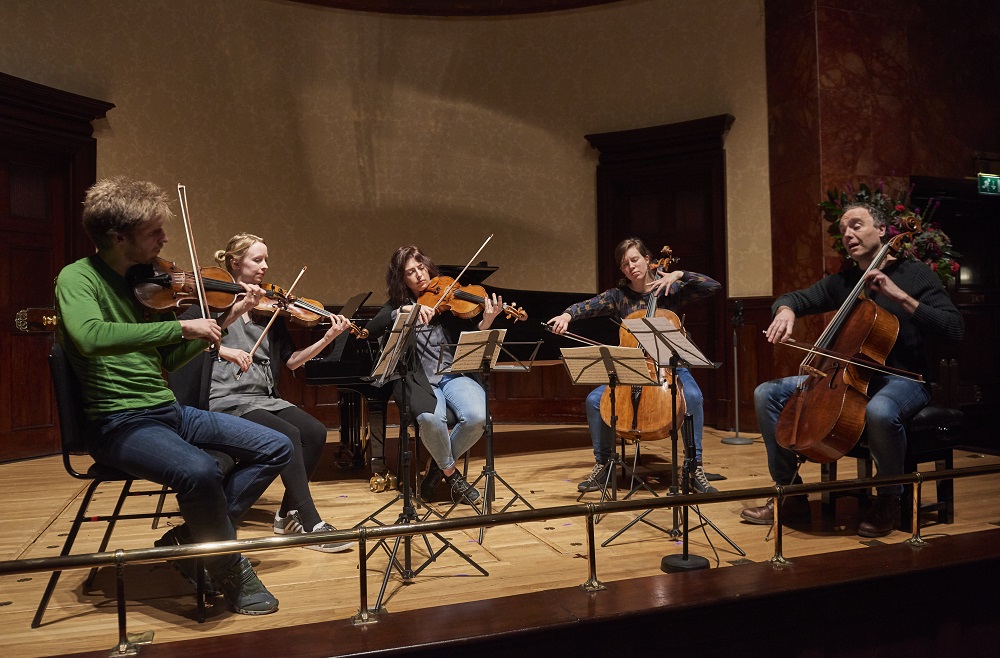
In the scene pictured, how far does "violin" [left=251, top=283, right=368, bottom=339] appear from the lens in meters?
3.21

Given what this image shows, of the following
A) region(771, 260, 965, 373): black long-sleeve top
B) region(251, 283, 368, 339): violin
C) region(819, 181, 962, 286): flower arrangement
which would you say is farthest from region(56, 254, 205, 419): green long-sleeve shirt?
region(819, 181, 962, 286): flower arrangement

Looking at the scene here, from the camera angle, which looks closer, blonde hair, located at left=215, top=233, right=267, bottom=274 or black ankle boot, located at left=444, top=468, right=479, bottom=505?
blonde hair, located at left=215, top=233, right=267, bottom=274

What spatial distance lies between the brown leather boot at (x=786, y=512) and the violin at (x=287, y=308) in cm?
190

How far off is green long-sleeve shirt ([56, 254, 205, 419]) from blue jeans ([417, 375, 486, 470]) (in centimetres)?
124

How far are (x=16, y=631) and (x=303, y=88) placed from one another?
501 cm

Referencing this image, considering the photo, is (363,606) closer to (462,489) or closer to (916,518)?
(462,489)

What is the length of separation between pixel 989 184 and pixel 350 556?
5868mm

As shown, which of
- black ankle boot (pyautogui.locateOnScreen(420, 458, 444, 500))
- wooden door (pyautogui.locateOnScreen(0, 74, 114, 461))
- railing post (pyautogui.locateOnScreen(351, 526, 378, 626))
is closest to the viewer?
railing post (pyautogui.locateOnScreen(351, 526, 378, 626))

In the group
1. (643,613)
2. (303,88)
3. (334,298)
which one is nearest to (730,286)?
(334,298)

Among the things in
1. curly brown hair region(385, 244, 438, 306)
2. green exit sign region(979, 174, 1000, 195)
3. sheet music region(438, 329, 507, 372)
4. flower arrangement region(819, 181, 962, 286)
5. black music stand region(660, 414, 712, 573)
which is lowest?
black music stand region(660, 414, 712, 573)

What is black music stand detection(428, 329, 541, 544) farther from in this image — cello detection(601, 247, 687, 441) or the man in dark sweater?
the man in dark sweater

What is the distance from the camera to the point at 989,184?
6062 millimetres

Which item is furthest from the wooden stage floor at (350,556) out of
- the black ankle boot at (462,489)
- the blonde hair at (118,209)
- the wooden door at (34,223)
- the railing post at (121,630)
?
the blonde hair at (118,209)

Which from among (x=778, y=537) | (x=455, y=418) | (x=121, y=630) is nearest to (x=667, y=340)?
(x=778, y=537)
